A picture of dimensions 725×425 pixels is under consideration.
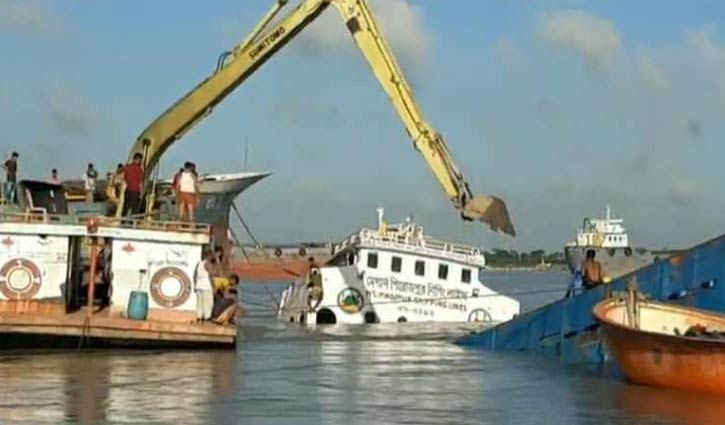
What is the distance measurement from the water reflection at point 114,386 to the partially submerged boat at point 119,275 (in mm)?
620

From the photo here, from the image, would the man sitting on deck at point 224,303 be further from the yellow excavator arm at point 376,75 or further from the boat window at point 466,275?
the boat window at point 466,275

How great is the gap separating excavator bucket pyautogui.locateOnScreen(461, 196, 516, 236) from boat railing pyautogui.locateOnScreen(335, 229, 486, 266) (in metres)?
8.45

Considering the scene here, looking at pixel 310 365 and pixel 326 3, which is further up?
pixel 326 3

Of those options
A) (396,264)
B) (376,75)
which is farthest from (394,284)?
(376,75)

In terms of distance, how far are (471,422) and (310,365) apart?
8.32m

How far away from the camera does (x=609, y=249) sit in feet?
261

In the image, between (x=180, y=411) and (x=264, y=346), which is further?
(x=264, y=346)

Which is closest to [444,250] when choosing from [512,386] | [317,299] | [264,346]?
[317,299]

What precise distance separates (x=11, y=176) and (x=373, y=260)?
14.1 meters

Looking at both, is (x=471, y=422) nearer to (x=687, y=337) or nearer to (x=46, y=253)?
(x=687, y=337)

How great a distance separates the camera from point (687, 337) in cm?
1973

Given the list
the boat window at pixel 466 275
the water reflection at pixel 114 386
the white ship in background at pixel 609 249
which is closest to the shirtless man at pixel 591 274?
the water reflection at pixel 114 386

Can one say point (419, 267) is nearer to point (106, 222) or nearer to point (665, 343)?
point (106, 222)

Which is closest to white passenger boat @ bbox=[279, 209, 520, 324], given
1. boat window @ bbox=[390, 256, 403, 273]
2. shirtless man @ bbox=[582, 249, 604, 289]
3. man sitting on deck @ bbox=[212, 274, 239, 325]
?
boat window @ bbox=[390, 256, 403, 273]
